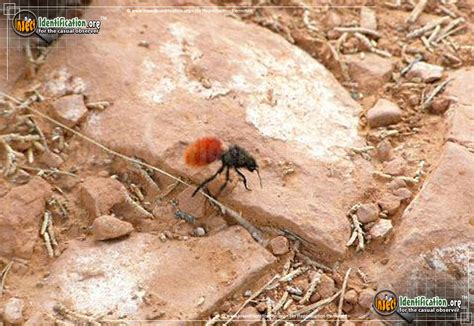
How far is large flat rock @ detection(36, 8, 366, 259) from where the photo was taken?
171 inches

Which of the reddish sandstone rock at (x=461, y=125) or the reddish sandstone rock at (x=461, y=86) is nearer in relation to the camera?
the reddish sandstone rock at (x=461, y=125)

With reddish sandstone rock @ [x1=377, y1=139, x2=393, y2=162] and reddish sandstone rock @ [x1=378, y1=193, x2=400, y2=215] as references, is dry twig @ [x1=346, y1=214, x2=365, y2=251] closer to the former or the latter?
reddish sandstone rock @ [x1=378, y1=193, x2=400, y2=215]

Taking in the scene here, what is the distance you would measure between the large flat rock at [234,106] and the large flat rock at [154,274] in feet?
1.00

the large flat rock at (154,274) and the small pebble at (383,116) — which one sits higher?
the small pebble at (383,116)

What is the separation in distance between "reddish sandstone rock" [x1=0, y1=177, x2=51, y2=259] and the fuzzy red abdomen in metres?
0.86

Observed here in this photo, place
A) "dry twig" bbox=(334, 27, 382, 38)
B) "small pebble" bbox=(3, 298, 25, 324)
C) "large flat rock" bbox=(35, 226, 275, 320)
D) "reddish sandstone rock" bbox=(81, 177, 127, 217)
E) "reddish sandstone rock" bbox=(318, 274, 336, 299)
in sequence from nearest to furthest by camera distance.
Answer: "small pebble" bbox=(3, 298, 25, 324) → "large flat rock" bbox=(35, 226, 275, 320) → "reddish sandstone rock" bbox=(318, 274, 336, 299) → "reddish sandstone rock" bbox=(81, 177, 127, 217) → "dry twig" bbox=(334, 27, 382, 38)

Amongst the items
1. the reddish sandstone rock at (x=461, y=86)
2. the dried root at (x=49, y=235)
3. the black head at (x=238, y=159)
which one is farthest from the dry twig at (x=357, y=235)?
the dried root at (x=49, y=235)

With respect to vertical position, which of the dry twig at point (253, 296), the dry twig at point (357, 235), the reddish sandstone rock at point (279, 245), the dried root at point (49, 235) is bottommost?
the dried root at point (49, 235)

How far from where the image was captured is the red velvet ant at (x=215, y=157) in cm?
432

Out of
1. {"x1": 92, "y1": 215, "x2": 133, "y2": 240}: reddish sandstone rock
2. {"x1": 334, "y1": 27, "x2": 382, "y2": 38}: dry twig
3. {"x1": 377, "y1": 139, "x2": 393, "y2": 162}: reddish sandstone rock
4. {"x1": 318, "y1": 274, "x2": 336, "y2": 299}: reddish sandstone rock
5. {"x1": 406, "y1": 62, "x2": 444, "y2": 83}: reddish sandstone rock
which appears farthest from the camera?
{"x1": 334, "y1": 27, "x2": 382, "y2": 38}: dry twig

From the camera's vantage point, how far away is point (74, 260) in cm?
409

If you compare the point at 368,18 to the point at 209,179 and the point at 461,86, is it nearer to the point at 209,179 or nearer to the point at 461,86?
the point at 461,86

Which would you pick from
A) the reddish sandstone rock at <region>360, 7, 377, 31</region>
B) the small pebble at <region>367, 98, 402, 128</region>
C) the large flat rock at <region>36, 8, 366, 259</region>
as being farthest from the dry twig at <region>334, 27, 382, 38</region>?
the small pebble at <region>367, 98, 402, 128</region>

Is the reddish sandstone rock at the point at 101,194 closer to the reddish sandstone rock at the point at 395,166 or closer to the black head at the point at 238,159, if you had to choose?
the black head at the point at 238,159
